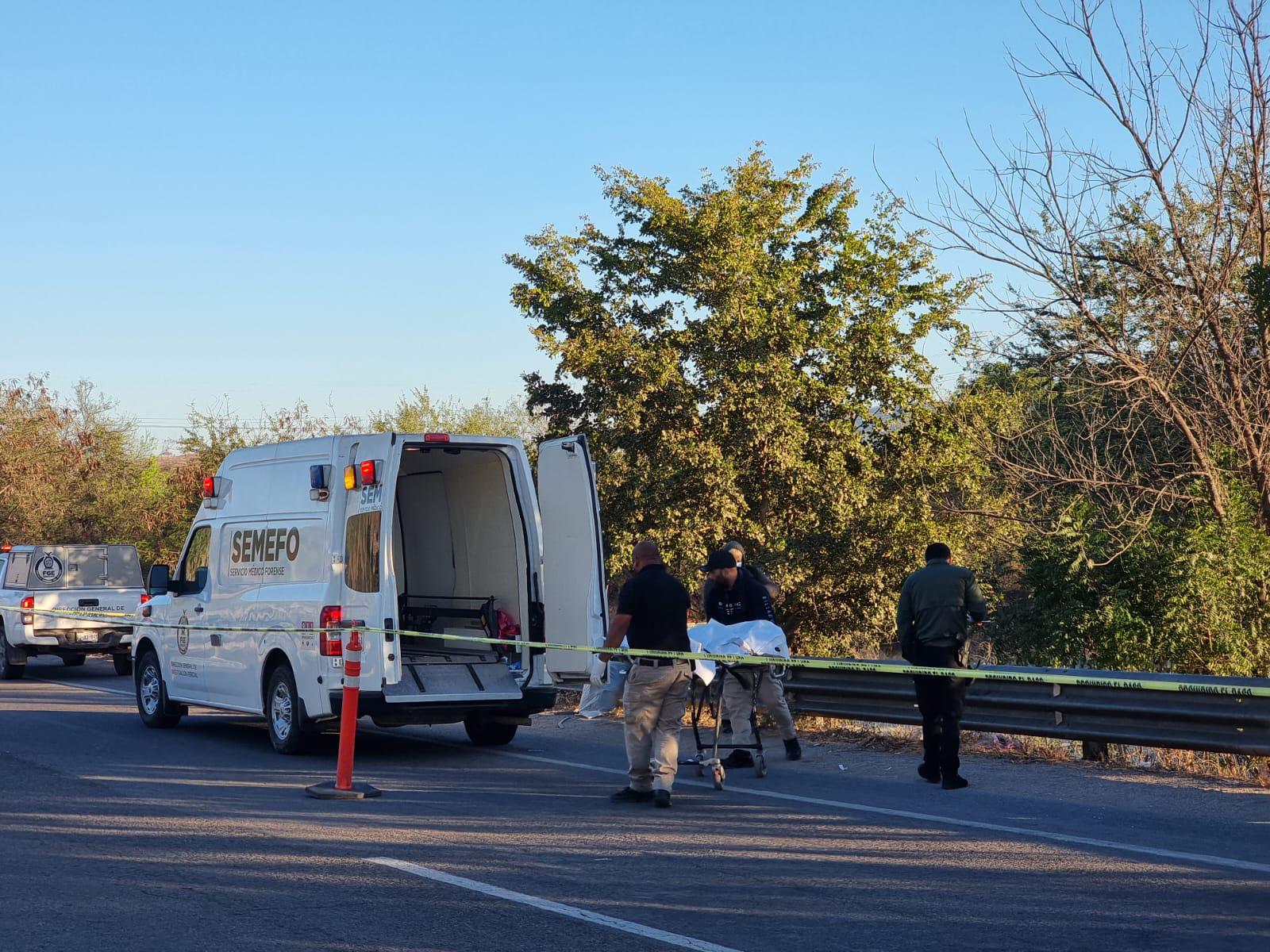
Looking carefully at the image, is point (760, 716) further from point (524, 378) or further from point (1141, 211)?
point (524, 378)

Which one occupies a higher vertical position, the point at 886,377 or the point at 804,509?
the point at 886,377

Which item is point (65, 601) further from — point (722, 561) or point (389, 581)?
point (722, 561)

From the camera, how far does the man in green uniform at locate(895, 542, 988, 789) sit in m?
10.0

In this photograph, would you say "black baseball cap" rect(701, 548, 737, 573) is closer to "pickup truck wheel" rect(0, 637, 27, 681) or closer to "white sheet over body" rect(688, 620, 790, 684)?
"white sheet over body" rect(688, 620, 790, 684)

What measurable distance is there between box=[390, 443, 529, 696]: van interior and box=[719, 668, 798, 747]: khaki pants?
1912mm

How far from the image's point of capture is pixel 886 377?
962 inches

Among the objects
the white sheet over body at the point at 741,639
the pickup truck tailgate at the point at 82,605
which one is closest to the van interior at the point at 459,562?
the white sheet over body at the point at 741,639

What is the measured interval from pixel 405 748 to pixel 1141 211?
34.9ft

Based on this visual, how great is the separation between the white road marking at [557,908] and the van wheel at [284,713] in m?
4.26

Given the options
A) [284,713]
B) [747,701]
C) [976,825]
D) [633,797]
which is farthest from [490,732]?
[976,825]

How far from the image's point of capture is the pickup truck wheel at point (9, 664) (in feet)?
66.9

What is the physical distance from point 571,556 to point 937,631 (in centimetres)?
316

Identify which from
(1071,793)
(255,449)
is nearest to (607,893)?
(1071,793)

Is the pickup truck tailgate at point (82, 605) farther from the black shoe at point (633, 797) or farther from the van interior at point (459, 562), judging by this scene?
the black shoe at point (633, 797)
